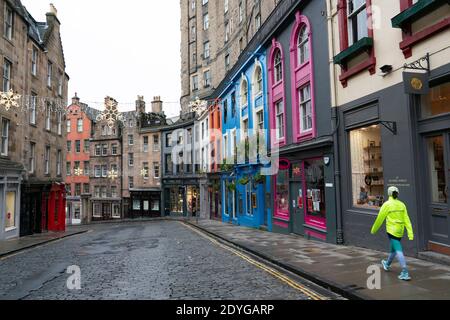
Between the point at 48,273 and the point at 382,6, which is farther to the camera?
the point at 382,6

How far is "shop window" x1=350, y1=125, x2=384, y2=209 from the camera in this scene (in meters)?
11.0

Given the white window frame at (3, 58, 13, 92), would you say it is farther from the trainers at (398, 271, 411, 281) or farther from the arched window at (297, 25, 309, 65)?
the trainers at (398, 271, 411, 281)

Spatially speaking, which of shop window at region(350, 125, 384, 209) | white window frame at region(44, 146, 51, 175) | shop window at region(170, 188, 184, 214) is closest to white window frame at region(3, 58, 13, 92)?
white window frame at region(44, 146, 51, 175)

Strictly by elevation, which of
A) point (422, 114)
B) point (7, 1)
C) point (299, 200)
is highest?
point (7, 1)

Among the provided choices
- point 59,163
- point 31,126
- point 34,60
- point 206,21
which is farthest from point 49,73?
point 206,21

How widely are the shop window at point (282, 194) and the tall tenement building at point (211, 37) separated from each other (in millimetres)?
11396

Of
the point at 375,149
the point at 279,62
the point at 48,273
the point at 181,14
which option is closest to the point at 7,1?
the point at 279,62

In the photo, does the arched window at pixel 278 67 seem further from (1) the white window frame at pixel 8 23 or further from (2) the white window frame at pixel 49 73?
(2) the white window frame at pixel 49 73

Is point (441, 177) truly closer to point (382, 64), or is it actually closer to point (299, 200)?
point (382, 64)

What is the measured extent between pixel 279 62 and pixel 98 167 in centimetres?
3556

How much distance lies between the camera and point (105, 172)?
47312mm

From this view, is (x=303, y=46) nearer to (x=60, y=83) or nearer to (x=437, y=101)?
(x=437, y=101)

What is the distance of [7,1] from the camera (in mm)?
19469
